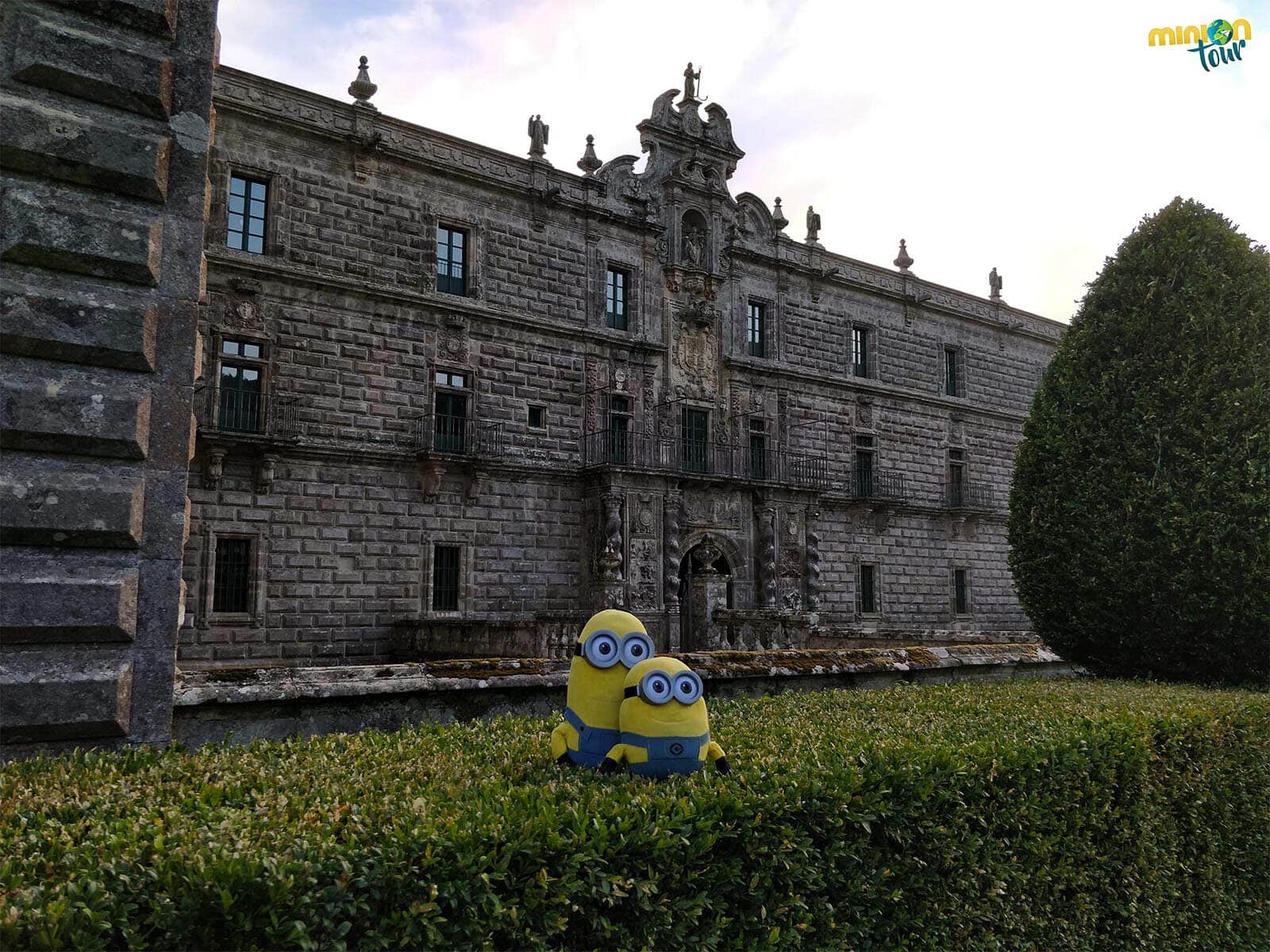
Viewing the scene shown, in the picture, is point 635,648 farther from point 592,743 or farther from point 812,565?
point 812,565

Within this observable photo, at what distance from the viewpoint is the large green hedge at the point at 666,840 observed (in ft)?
9.34

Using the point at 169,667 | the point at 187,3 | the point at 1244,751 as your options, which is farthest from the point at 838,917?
the point at 187,3

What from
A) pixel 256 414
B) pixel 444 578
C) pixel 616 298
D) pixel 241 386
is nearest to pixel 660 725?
pixel 256 414

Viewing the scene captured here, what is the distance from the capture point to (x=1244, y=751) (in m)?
7.53

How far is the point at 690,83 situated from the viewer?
2489 centimetres

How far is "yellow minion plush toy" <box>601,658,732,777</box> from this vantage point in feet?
14.3

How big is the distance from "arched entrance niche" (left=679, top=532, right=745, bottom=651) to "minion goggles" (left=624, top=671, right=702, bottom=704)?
15740 mm

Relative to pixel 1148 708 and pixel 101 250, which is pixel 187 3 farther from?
pixel 1148 708

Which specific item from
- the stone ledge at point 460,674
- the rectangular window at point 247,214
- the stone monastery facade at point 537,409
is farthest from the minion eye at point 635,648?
the rectangular window at point 247,214

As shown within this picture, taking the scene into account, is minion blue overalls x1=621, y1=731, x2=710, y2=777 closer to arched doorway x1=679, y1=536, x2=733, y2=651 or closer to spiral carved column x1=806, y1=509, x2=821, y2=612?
arched doorway x1=679, y1=536, x2=733, y2=651

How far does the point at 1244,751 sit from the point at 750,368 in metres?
18.9

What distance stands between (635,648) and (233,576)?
14726mm

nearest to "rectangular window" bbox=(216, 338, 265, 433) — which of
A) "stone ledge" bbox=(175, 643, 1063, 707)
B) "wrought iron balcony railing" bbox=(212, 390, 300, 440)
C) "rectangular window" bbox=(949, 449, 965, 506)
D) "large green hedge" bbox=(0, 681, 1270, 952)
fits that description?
"wrought iron balcony railing" bbox=(212, 390, 300, 440)

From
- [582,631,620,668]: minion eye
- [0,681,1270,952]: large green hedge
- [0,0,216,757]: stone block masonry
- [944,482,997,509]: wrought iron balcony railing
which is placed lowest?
[0,681,1270,952]: large green hedge
